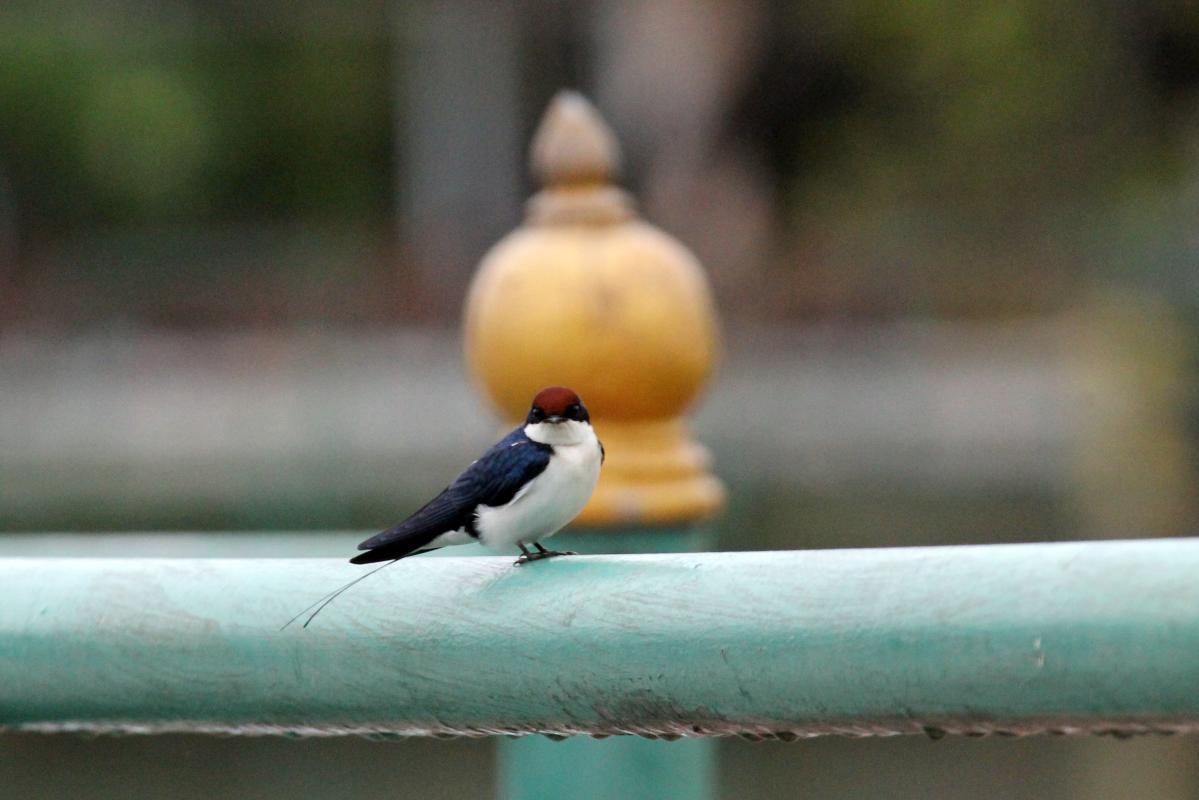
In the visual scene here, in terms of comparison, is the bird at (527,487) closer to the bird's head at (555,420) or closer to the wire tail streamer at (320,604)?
the bird's head at (555,420)

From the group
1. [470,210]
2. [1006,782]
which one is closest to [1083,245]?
[470,210]

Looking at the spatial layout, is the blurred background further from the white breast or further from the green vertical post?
the white breast

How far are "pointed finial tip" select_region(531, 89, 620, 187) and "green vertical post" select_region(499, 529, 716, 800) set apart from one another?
0.72 meters

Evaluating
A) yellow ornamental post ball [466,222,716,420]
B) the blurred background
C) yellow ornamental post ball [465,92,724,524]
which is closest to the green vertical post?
yellow ornamental post ball [465,92,724,524]

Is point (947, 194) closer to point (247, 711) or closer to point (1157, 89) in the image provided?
point (1157, 89)

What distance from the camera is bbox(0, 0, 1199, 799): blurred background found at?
693 centimetres

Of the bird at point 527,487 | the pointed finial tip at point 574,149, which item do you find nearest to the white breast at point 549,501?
the bird at point 527,487

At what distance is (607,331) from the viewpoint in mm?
2953

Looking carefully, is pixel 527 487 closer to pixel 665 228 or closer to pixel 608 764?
pixel 608 764

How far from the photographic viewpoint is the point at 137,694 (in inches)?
65.6

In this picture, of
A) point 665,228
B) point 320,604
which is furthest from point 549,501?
point 665,228

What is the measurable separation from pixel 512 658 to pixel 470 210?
20.9 m

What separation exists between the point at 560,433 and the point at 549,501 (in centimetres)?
11

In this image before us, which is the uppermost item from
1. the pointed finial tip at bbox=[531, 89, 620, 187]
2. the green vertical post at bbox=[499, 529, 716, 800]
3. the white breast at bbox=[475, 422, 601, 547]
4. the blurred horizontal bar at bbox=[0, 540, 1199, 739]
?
the pointed finial tip at bbox=[531, 89, 620, 187]
